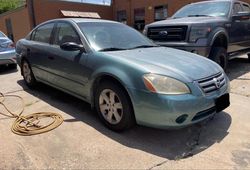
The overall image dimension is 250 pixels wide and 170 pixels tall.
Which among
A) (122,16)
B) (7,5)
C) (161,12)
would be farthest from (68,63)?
(7,5)

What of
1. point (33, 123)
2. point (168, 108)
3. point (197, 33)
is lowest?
point (33, 123)

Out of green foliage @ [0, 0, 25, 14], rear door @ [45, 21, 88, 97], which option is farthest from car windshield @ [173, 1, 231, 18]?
green foliage @ [0, 0, 25, 14]

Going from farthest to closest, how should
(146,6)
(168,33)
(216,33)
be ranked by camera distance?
(146,6) < (168,33) < (216,33)

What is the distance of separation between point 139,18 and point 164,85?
20.0 metres

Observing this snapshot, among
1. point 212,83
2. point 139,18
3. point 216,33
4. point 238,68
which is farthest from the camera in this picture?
point 139,18

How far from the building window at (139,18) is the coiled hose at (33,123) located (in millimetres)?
18464

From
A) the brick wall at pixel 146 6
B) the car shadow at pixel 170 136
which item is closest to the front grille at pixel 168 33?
the car shadow at pixel 170 136

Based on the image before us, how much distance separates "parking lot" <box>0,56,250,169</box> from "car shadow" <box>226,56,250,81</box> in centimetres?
248

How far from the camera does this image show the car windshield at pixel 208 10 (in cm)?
691

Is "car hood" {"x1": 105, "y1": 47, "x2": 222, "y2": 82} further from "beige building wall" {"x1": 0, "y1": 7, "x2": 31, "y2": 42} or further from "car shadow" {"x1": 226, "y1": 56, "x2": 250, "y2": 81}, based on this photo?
"beige building wall" {"x1": 0, "y1": 7, "x2": 31, "y2": 42}

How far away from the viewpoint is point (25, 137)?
3.76m

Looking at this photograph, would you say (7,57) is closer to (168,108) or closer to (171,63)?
(171,63)

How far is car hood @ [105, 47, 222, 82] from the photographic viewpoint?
11.2 feet

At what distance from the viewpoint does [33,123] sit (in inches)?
166
